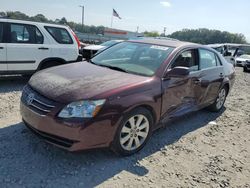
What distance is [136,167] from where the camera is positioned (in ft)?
11.5

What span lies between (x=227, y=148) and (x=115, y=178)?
2214 millimetres

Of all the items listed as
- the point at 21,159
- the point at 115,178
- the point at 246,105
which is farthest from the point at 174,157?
the point at 246,105

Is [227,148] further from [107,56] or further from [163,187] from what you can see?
[107,56]

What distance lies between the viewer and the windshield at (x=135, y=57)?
4173 mm

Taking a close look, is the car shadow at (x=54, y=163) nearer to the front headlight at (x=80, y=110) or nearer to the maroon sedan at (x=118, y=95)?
the maroon sedan at (x=118, y=95)

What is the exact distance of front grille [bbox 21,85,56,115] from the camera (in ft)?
10.6

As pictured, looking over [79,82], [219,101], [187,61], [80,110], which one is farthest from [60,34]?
[80,110]

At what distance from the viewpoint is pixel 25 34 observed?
6.78 meters

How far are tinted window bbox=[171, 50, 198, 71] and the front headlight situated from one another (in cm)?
169

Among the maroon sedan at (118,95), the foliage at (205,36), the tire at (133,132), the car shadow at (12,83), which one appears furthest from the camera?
the foliage at (205,36)

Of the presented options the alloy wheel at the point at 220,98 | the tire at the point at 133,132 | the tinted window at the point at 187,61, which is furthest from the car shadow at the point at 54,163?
the alloy wheel at the point at 220,98

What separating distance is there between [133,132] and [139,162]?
42 centimetres

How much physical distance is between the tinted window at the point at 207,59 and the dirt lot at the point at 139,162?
1281mm

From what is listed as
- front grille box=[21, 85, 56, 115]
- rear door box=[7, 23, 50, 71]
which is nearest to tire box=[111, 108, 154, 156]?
front grille box=[21, 85, 56, 115]
